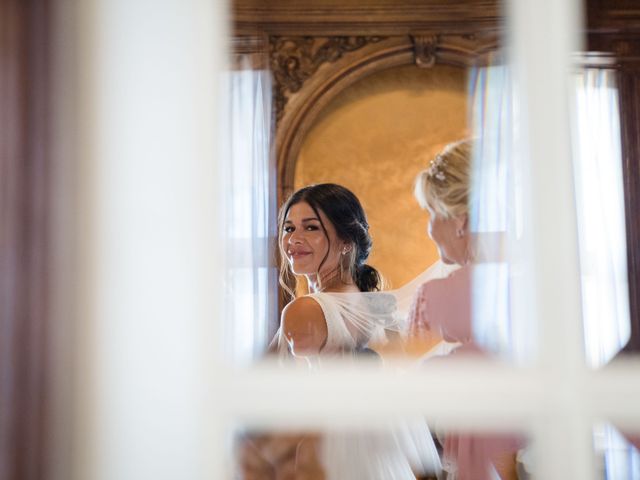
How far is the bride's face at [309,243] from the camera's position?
5.16 feet

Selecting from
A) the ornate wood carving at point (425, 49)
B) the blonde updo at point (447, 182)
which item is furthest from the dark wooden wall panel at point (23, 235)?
the ornate wood carving at point (425, 49)

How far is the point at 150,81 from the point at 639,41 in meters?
0.90

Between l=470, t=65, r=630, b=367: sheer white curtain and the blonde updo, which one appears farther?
the blonde updo

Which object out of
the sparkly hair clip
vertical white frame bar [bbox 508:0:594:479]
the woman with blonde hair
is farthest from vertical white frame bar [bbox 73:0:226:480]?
the sparkly hair clip

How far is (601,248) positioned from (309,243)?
2.76 feet

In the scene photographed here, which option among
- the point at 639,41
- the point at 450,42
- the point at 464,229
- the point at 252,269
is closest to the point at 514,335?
the point at 639,41

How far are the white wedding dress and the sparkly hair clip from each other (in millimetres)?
292

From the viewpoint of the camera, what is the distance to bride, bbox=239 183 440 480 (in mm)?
1348

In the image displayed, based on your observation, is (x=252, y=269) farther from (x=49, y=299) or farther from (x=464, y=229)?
(x=49, y=299)

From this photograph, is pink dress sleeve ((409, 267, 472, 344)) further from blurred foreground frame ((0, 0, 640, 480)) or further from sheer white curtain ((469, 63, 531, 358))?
blurred foreground frame ((0, 0, 640, 480))

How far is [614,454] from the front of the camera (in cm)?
64

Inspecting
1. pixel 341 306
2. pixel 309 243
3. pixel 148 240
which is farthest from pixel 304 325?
pixel 148 240

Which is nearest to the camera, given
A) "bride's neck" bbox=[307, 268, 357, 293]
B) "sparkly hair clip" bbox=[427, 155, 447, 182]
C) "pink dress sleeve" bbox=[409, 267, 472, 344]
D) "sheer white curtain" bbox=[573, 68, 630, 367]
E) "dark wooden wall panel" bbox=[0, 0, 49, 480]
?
"dark wooden wall panel" bbox=[0, 0, 49, 480]

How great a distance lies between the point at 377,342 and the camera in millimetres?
1446
